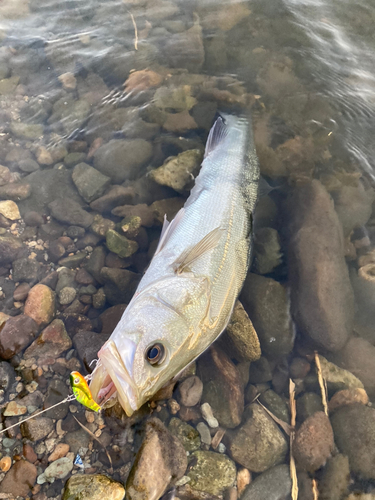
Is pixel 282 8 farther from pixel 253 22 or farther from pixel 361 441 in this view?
pixel 361 441

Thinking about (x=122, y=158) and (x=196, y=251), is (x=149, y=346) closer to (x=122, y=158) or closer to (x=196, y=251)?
(x=196, y=251)

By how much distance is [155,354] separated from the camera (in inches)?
112

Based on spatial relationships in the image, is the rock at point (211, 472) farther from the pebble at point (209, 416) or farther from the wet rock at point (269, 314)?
the wet rock at point (269, 314)

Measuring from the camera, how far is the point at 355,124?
228 inches

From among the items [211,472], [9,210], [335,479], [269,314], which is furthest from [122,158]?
[335,479]

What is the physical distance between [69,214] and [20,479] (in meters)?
3.13

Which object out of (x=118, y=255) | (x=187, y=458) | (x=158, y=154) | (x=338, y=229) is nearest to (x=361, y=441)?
(x=187, y=458)

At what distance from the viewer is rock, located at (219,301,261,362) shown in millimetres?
4000

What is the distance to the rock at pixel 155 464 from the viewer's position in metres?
3.04

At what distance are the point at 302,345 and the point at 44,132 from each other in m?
5.05

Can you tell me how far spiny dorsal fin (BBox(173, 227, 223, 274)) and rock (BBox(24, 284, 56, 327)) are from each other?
1.62 meters

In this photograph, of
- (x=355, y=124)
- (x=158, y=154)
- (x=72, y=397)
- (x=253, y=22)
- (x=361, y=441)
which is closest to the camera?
(x=72, y=397)

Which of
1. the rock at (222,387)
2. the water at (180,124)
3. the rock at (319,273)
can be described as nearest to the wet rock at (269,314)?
the water at (180,124)

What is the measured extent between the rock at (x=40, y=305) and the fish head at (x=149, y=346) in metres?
1.35
